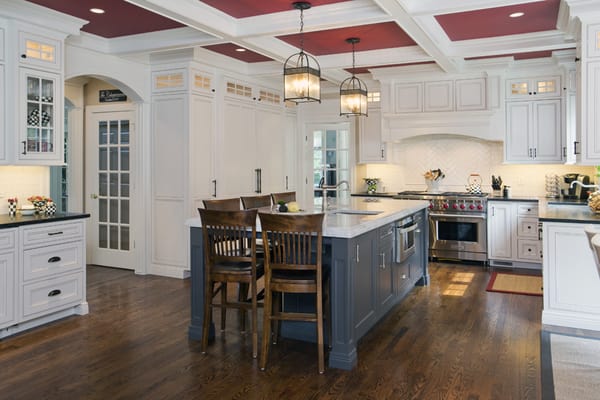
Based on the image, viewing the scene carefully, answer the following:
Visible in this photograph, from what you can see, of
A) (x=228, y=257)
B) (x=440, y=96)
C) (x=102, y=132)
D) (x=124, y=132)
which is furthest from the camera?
(x=440, y=96)

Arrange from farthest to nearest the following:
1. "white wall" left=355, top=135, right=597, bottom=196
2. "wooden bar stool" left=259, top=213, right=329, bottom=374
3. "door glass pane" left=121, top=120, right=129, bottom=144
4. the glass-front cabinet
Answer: "white wall" left=355, top=135, right=597, bottom=196 < "door glass pane" left=121, top=120, right=129, bottom=144 < the glass-front cabinet < "wooden bar stool" left=259, top=213, right=329, bottom=374

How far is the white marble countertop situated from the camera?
11.0 feet

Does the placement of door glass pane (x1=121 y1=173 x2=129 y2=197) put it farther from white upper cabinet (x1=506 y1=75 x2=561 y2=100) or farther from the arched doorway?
white upper cabinet (x1=506 y1=75 x2=561 y2=100)

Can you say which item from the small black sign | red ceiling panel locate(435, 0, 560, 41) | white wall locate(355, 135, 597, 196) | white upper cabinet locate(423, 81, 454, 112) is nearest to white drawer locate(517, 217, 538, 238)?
white wall locate(355, 135, 597, 196)

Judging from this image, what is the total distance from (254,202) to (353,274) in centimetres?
177

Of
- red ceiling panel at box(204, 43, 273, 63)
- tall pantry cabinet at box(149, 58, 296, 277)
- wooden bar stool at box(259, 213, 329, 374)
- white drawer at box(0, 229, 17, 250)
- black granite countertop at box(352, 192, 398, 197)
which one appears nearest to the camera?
wooden bar stool at box(259, 213, 329, 374)

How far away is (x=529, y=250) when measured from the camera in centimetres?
657

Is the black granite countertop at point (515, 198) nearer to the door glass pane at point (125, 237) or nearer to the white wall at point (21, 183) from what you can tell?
the door glass pane at point (125, 237)

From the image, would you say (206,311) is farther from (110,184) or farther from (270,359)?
(110,184)

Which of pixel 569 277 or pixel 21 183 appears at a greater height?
pixel 21 183

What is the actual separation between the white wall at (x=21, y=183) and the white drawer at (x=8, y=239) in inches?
32.1

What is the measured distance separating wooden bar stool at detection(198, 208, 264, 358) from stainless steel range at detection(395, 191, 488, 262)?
13.1 ft

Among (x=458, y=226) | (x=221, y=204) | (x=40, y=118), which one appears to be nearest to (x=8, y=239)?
(x=40, y=118)

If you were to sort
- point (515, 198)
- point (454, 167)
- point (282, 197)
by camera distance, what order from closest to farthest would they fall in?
point (282, 197) < point (515, 198) < point (454, 167)
